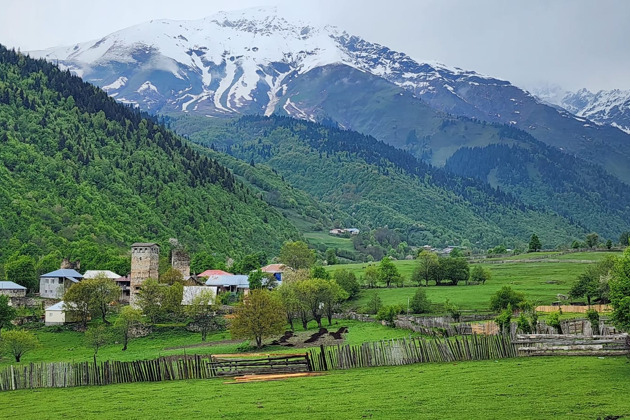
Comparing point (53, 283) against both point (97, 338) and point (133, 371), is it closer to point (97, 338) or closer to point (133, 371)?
point (97, 338)

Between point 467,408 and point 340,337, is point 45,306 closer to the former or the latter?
point 340,337

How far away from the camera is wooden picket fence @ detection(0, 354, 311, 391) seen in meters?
52.0

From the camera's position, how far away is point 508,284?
398ft

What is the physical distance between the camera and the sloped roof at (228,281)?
133 m

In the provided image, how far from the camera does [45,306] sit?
112250mm

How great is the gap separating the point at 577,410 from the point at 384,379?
1529 cm

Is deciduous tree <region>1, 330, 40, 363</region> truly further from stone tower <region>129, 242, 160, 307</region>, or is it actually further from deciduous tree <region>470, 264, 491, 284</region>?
deciduous tree <region>470, 264, 491, 284</region>

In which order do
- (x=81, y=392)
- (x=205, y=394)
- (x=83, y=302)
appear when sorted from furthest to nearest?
1. (x=83, y=302)
2. (x=81, y=392)
3. (x=205, y=394)

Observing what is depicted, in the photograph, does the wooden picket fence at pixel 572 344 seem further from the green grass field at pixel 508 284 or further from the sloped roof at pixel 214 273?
the sloped roof at pixel 214 273

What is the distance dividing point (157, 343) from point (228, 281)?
43.9m

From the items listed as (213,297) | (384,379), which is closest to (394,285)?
(213,297)

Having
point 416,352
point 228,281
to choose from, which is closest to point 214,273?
point 228,281

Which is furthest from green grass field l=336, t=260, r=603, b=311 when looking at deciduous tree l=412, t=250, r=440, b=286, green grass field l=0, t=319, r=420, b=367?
green grass field l=0, t=319, r=420, b=367

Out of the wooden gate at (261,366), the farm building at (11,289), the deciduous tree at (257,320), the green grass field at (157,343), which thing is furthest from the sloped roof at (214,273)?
the wooden gate at (261,366)
